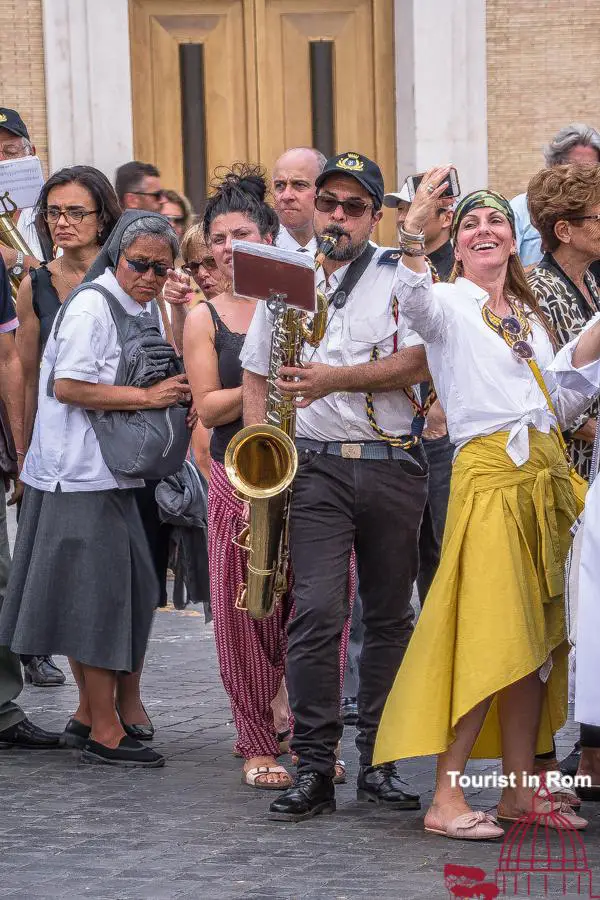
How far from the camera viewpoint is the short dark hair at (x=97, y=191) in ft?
21.4

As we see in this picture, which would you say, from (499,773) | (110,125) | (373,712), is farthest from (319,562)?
(110,125)

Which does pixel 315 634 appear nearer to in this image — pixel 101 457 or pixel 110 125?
pixel 101 457

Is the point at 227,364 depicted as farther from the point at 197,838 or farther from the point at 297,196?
the point at 197,838

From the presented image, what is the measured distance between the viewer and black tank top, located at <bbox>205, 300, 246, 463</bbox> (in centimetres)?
598

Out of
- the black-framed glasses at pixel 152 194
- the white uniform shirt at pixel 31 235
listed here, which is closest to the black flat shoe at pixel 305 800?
the white uniform shirt at pixel 31 235

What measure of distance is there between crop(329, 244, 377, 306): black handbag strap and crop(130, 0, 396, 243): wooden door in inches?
299

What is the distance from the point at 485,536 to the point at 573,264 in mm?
1247

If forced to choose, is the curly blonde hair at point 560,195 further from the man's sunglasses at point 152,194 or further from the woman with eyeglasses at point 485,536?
the man's sunglasses at point 152,194

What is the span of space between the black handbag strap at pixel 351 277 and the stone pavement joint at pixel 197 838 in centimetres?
162

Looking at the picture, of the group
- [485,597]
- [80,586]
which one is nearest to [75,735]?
[80,586]

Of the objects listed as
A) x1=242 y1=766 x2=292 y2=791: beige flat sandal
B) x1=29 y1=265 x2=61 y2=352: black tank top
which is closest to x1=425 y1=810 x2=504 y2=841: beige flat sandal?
x1=242 y1=766 x2=292 y2=791: beige flat sandal

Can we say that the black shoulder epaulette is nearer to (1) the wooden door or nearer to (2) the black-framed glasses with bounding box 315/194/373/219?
(2) the black-framed glasses with bounding box 315/194/373/219

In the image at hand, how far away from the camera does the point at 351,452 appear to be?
545 cm

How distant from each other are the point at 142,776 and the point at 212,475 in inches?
42.2
